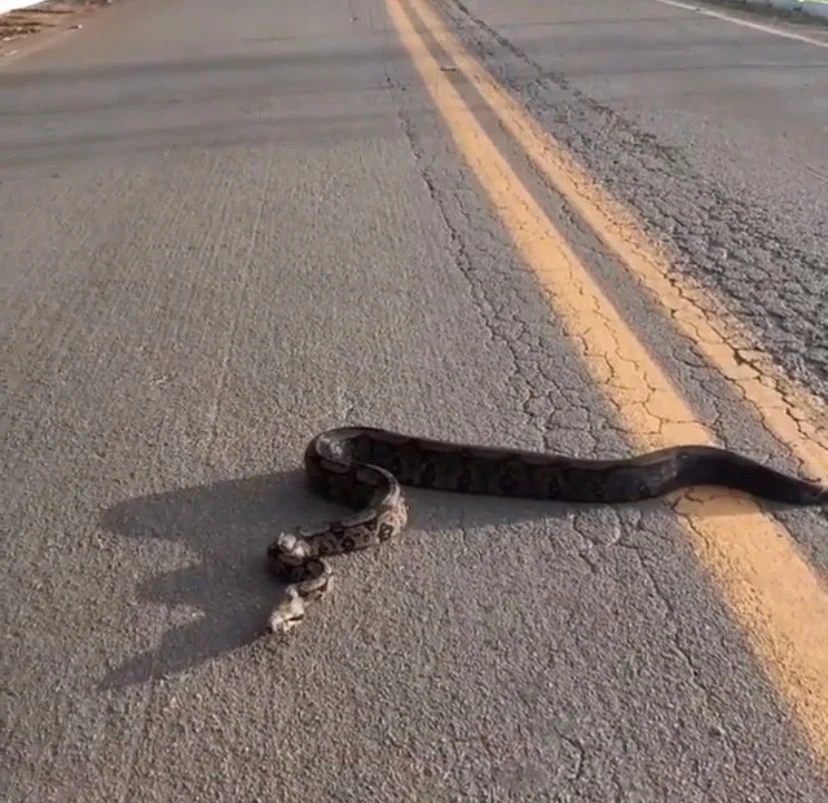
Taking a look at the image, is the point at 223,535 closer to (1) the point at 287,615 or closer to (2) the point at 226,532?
(2) the point at 226,532

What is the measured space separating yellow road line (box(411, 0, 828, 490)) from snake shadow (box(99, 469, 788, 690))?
2.85 feet

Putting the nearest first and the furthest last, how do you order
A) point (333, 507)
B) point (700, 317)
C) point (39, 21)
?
Result: 1. point (333, 507)
2. point (700, 317)
3. point (39, 21)

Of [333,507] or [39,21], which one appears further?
[39,21]

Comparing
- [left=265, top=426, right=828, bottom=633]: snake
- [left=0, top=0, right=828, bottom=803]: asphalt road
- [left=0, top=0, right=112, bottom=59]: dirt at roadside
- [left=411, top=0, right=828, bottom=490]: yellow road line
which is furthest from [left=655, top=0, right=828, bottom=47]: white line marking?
[left=265, top=426, right=828, bottom=633]: snake

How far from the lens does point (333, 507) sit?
4387mm

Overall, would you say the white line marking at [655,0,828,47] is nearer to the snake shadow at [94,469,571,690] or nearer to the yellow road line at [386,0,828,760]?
the yellow road line at [386,0,828,760]

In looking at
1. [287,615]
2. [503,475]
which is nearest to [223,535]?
[287,615]

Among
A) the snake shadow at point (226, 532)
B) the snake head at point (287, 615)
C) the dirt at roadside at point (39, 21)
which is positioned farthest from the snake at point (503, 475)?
the dirt at roadside at point (39, 21)

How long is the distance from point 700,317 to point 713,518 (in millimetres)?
2079

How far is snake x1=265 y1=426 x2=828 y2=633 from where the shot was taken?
4.32 m

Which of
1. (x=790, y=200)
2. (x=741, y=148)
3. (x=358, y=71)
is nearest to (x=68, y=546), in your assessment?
(x=790, y=200)

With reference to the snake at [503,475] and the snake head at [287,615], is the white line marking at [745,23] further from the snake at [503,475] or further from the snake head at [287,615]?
the snake head at [287,615]

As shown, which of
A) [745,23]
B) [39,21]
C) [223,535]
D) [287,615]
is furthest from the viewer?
[39,21]

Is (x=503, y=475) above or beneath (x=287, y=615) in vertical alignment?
beneath
